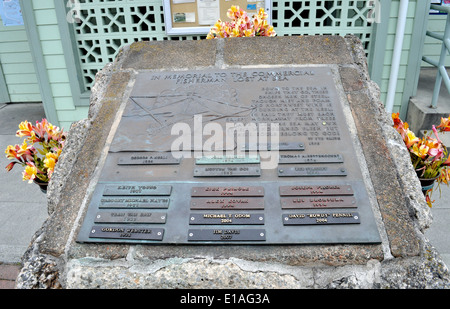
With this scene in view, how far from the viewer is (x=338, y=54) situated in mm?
2219

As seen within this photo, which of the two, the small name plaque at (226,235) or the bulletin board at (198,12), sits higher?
the bulletin board at (198,12)

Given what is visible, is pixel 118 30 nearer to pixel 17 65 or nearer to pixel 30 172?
pixel 17 65

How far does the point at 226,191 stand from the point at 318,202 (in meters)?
0.42

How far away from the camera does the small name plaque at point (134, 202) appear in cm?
158

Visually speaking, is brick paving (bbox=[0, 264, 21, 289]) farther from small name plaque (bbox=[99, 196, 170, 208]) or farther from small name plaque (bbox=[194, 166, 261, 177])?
small name plaque (bbox=[194, 166, 261, 177])

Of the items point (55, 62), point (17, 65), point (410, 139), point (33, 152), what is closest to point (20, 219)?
point (33, 152)

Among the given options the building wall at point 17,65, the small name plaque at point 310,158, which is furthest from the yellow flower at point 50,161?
the building wall at point 17,65

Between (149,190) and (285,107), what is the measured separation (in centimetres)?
87

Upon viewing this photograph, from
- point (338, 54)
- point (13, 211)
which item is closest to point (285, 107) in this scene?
point (338, 54)

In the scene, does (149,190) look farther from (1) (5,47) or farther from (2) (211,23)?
(1) (5,47)

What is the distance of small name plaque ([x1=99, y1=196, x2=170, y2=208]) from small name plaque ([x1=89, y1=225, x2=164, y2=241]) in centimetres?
11

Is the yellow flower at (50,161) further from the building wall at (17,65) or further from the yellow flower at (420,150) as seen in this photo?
the building wall at (17,65)

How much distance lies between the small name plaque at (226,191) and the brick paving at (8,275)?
5.87ft

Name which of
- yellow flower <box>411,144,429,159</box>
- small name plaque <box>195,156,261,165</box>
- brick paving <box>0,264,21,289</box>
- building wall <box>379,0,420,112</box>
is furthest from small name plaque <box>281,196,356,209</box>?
building wall <box>379,0,420,112</box>
